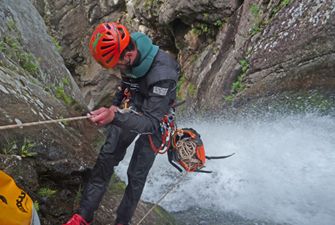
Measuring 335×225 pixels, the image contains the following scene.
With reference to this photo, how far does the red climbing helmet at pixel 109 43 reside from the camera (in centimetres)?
368

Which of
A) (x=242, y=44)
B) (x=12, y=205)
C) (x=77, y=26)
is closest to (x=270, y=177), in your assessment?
(x=12, y=205)

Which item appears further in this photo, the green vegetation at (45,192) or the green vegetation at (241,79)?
the green vegetation at (241,79)

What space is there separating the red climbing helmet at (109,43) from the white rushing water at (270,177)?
3.35 metres

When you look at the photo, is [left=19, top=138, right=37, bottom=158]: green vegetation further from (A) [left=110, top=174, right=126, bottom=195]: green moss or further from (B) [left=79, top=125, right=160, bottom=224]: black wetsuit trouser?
(A) [left=110, top=174, right=126, bottom=195]: green moss

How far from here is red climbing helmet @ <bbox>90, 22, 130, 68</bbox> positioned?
3.68 m

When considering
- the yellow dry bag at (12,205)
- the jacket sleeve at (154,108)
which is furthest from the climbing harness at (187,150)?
the yellow dry bag at (12,205)

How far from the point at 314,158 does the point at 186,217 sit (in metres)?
3.15

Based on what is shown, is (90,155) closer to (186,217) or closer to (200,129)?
(186,217)

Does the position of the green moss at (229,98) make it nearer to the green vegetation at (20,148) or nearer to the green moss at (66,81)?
the green moss at (66,81)

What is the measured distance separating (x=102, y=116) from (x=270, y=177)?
461 centimetres

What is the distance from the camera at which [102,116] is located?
3.30 m

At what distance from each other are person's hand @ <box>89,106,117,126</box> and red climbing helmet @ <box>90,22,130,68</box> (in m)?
0.62

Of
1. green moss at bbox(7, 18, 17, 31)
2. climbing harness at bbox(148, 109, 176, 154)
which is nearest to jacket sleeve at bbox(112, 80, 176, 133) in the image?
climbing harness at bbox(148, 109, 176, 154)

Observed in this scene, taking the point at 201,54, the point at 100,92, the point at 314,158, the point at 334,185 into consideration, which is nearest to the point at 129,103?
the point at 334,185
